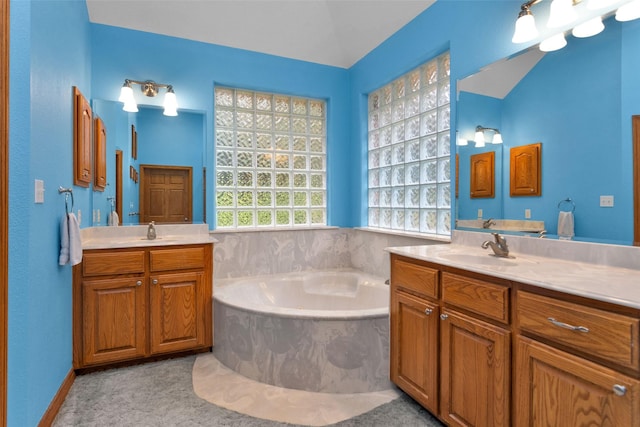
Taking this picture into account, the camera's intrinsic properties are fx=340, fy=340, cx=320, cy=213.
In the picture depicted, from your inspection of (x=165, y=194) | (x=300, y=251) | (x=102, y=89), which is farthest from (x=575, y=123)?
(x=102, y=89)

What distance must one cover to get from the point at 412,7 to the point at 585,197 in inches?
76.1

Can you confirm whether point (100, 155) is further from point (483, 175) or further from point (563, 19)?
point (563, 19)

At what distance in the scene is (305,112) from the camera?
140 inches

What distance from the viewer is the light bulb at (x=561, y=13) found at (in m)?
1.61

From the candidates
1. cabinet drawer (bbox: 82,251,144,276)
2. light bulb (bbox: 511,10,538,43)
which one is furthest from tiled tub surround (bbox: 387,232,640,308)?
cabinet drawer (bbox: 82,251,144,276)

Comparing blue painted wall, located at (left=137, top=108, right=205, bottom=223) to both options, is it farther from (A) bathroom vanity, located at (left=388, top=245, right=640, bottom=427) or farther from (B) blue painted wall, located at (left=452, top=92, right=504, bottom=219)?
(B) blue painted wall, located at (left=452, top=92, right=504, bottom=219)

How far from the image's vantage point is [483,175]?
214cm

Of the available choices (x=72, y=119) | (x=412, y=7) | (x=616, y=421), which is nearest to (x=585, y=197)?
(x=616, y=421)

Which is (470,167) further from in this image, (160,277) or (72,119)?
(72,119)

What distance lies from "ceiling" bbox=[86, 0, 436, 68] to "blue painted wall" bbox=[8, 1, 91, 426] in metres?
0.76

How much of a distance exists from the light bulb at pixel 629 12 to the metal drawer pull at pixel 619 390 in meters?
1.44

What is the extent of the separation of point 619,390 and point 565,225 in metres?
0.88

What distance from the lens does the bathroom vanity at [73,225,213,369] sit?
2.26 meters

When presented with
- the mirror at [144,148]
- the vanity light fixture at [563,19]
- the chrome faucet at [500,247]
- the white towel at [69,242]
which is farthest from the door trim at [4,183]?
the vanity light fixture at [563,19]
